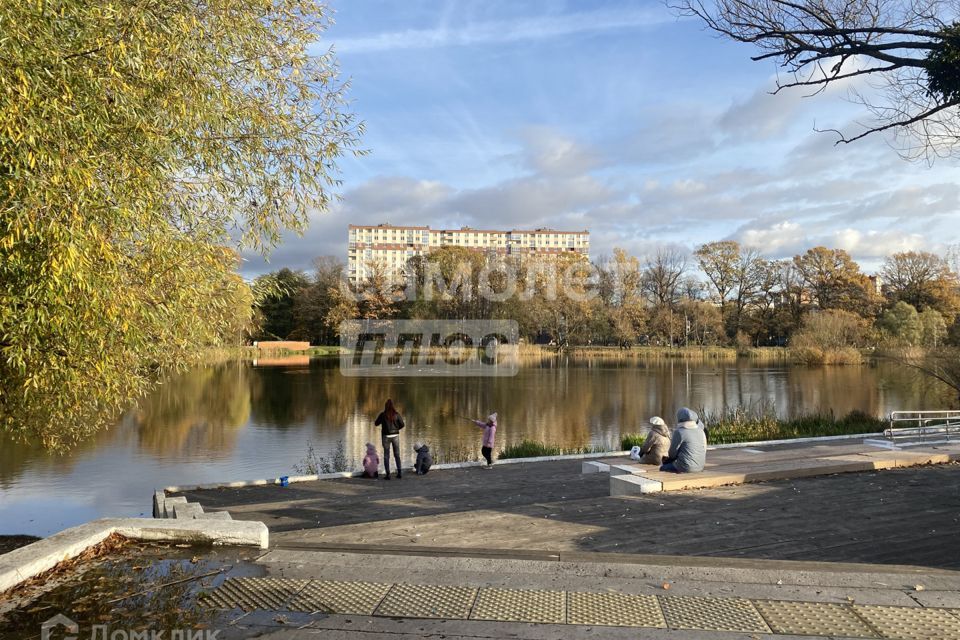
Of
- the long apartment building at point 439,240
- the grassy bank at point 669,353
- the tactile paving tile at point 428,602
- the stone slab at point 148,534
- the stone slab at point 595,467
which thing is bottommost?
the stone slab at point 595,467

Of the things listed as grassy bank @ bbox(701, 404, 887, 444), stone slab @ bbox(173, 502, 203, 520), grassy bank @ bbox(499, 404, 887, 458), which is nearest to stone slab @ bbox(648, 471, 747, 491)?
stone slab @ bbox(173, 502, 203, 520)

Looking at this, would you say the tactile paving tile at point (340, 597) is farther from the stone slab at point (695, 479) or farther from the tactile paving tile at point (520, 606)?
the stone slab at point (695, 479)

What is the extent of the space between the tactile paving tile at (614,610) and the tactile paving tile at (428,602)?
2.07ft

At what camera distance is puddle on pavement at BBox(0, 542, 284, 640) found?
3.55 m

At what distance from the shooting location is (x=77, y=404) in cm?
602

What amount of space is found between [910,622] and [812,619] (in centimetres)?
55

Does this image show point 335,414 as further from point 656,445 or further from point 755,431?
point 656,445

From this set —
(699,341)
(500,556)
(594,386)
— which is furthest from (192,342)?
(699,341)

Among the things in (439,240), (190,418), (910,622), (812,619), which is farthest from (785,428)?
(439,240)

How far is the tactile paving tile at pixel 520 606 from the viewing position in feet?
12.0

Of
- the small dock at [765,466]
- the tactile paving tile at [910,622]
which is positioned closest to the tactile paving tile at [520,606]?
the tactile paving tile at [910,622]

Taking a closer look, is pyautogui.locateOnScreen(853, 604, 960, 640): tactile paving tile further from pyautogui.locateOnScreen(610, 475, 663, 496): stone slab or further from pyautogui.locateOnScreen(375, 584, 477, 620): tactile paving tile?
pyautogui.locateOnScreen(610, 475, 663, 496): stone slab

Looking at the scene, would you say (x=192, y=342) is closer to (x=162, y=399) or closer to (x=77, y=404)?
(x=77, y=404)

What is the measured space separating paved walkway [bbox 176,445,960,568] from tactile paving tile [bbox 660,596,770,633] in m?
1.41
